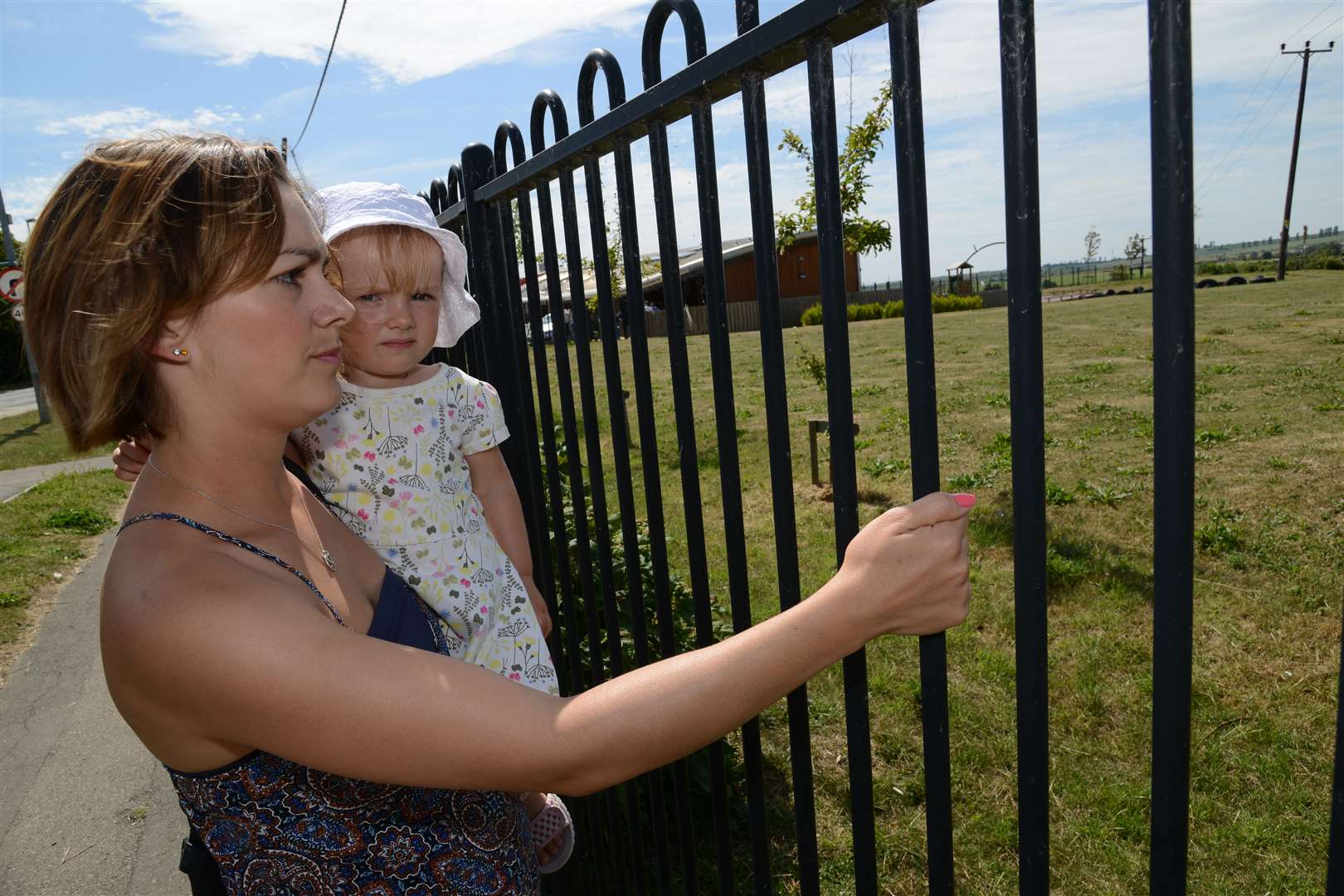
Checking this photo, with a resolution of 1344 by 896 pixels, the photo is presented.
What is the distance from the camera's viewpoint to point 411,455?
2207mm

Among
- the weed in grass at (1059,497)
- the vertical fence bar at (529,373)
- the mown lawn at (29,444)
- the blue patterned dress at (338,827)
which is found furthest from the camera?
the mown lawn at (29,444)

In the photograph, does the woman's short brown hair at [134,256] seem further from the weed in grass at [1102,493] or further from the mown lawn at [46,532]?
the weed in grass at [1102,493]

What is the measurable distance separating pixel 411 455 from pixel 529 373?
42 cm

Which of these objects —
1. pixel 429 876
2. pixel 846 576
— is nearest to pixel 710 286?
pixel 846 576

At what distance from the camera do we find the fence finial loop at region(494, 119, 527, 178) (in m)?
2.23

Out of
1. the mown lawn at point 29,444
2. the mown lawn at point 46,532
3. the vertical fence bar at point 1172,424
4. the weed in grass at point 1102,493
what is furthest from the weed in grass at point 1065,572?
the mown lawn at point 29,444

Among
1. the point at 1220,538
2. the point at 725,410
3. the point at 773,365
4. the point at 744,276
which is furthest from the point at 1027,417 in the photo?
the point at 744,276

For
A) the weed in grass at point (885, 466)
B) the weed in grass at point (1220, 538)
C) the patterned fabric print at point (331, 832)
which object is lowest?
the weed in grass at point (1220, 538)

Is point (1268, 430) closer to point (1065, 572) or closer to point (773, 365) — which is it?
point (1065, 572)

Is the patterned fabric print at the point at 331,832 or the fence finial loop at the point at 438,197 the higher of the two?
the fence finial loop at the point at 438,197

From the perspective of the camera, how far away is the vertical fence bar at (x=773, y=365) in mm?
1369

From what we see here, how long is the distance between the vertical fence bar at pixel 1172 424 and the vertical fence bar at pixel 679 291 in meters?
0.74

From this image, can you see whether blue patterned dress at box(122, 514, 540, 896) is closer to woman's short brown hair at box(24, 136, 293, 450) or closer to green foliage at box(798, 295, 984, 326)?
woman's short brown hair at box(24, 136, 293, 450)

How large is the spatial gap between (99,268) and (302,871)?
36.0 inches
